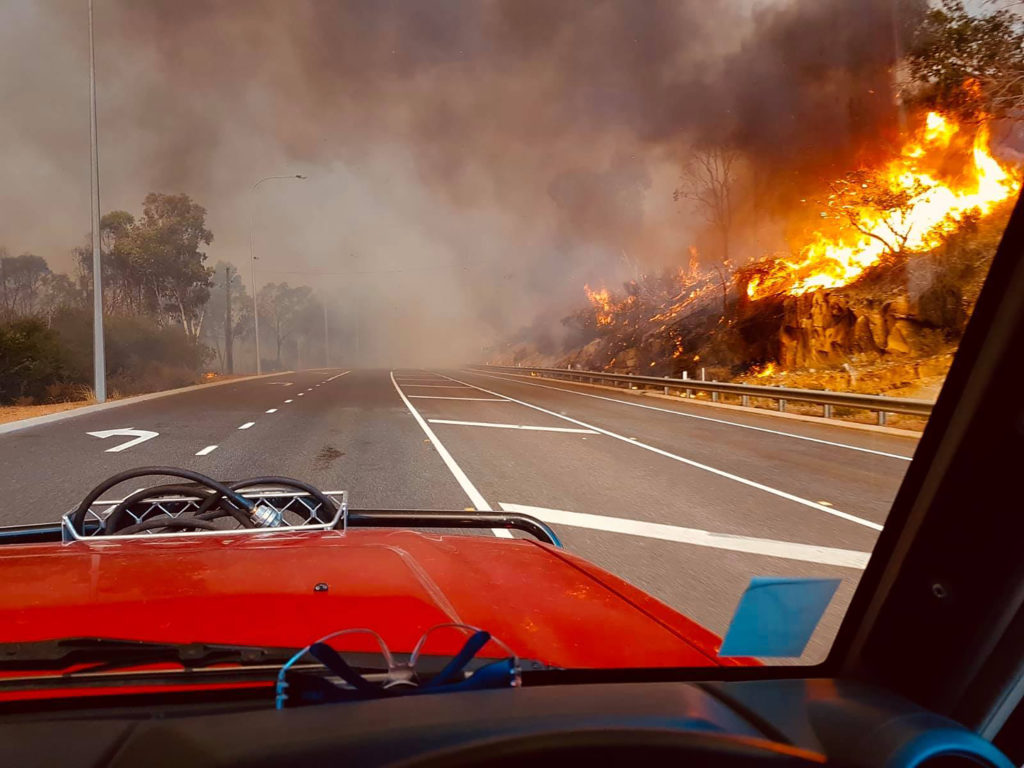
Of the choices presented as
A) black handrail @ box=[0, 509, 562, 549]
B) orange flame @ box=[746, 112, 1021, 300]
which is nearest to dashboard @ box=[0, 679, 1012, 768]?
orange flame @ box=[746, 112, 1021, 300]

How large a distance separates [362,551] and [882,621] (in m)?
1.79

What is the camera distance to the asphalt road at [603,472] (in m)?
6.43

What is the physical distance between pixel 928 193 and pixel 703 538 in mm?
4072

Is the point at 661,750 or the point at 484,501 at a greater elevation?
the point at 661,750

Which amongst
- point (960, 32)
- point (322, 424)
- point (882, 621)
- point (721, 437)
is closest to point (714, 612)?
point (882, 621)

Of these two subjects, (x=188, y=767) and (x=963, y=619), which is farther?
(x=963, y=619)

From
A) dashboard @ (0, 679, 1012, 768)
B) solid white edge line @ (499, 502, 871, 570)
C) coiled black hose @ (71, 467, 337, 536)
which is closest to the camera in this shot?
dashboard @ (0, 679, 1012, 768)

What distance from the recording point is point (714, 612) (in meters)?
4.87

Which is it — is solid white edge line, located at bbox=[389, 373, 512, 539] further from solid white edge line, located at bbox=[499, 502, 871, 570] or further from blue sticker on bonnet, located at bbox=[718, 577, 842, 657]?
blue sticker on bonnet, located at bbox=[718, 577, 842, 657]

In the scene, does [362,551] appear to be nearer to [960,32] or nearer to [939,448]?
[939,448]

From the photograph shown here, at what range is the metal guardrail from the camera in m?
7.55

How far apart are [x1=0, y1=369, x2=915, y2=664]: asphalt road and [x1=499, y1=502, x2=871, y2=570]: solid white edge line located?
0.02 metres

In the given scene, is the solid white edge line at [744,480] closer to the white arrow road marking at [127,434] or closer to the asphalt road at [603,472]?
the asphalt road at [603,472]

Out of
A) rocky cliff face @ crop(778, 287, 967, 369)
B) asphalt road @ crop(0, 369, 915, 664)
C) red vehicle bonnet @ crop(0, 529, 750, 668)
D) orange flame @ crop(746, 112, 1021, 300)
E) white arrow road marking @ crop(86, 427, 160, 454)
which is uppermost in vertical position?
orange flame @ crop(746, 112, 1021, 300)
